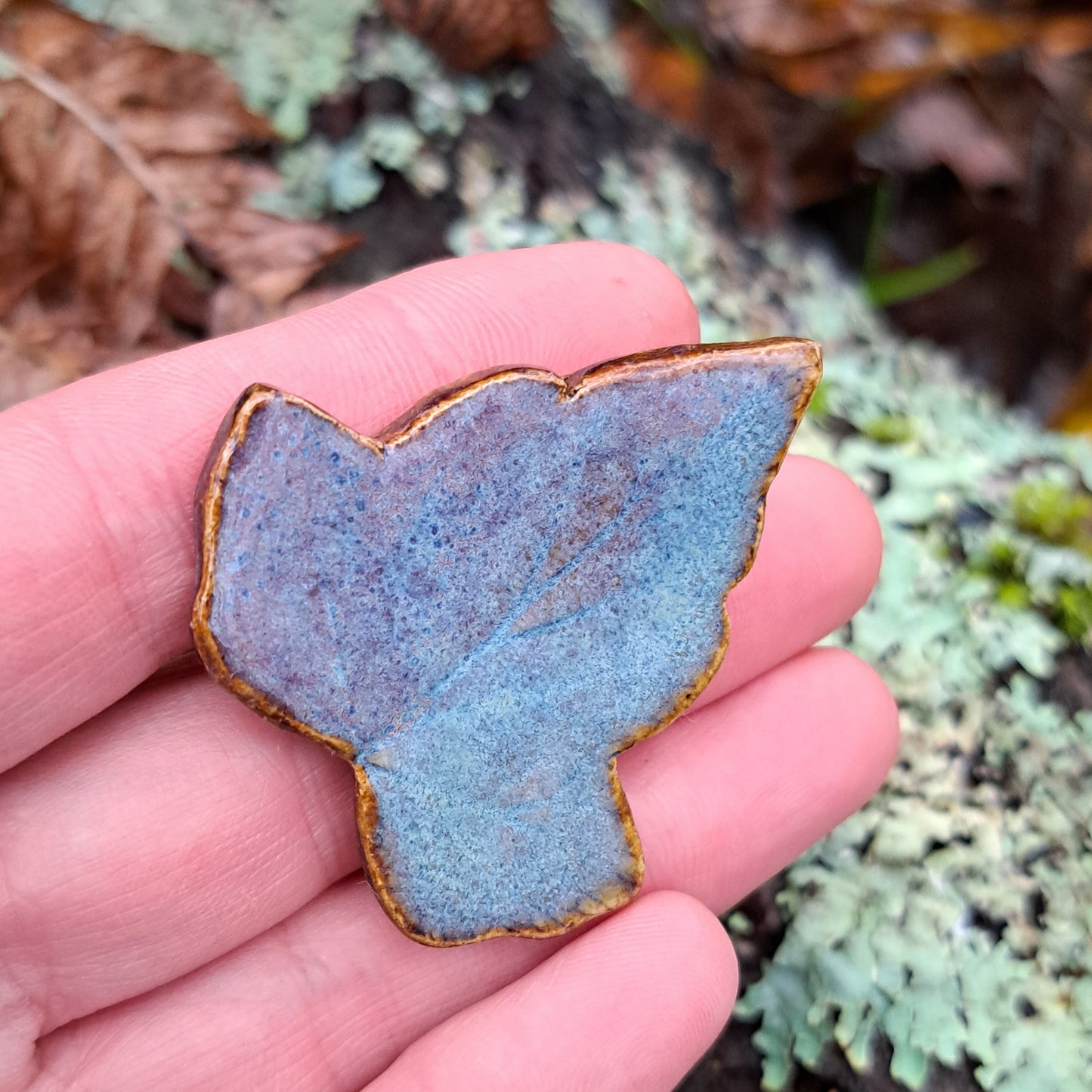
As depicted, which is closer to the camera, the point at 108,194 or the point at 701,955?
the point at 701,955

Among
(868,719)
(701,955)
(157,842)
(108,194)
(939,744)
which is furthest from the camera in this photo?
(939,744)

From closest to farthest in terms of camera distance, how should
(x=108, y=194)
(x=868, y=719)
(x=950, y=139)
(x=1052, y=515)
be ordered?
(x=868, y=719)
(x=108, y=194)
(x=1052, y=515)
(x=950, y=139)

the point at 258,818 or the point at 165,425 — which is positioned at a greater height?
the point at 165,425

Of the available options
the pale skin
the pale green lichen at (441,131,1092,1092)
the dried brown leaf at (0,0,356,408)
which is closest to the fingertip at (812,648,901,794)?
the pale skin

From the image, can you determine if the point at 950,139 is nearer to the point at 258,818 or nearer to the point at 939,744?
the point at 939,744

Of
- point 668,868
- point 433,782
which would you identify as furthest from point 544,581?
point 668,868

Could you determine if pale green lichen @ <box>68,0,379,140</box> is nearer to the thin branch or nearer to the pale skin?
the thin branch

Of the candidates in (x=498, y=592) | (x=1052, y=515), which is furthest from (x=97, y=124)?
(x=1052, y=515)

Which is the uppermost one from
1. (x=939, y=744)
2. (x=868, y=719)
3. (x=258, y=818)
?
(x=258, y=818)
